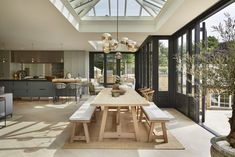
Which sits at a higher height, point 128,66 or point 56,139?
point 128,66

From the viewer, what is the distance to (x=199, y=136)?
4566 millimetres

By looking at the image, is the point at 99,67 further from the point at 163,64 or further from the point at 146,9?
the point at 146,9

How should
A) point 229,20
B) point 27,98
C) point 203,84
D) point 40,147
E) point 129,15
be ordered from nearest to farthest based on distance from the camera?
point 229,20, point 203,84, point 40,147, point 129,15, point 27,98

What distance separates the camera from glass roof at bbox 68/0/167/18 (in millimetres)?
6574

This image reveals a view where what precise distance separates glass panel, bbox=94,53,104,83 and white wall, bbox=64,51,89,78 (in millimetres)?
1447

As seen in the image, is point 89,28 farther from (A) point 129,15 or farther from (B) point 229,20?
(B) point 229,20

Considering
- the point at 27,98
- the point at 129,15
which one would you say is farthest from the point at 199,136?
the point at 27,98

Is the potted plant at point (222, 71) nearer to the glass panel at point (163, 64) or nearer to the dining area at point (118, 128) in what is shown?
the dining area at point (118, 128)

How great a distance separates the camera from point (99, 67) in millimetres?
14484

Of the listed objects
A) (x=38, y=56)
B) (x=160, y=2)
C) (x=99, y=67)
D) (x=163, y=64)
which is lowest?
(x=163, y=64)

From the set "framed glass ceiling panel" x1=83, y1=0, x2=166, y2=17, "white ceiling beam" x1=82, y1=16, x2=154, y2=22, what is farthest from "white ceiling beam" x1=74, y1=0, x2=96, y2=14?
"white ceiling beam" x1=82, y1=16, x2=154, y2=22

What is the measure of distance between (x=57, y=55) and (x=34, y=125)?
8059 millimetres

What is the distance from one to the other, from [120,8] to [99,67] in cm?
761

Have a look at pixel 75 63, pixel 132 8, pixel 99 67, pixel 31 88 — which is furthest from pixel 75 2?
pixel 99 67
